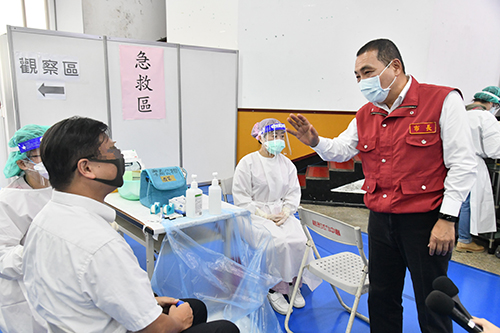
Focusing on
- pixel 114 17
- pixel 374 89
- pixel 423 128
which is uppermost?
pixel 114 17

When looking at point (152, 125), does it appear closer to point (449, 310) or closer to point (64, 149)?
point (64, 149)

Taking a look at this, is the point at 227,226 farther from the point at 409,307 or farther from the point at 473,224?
the point at 473,224

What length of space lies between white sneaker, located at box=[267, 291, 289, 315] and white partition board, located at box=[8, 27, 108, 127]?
289 cm

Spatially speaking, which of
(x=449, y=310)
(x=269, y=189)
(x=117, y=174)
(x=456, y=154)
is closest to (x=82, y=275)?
(x=117, y=174)

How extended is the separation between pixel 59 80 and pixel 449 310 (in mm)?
3919

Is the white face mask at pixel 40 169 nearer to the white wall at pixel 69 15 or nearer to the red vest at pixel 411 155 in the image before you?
the red vest at pixel 411 155

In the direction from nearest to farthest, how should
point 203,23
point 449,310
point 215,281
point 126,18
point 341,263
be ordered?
point 449,310
point 215,281
point 341,263
point 203,23
point 126,18

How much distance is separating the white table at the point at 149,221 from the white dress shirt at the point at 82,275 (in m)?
0.73

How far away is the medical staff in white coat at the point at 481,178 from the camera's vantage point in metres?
2.67

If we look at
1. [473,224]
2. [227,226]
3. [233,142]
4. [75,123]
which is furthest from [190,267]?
[233,142]

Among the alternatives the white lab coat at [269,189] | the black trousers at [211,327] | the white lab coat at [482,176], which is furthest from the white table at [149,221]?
the white lab coat at [482,176]

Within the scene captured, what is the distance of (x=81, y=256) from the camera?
0.86 metres

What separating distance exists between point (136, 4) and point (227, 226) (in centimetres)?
516

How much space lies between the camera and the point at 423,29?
13.3 ft
